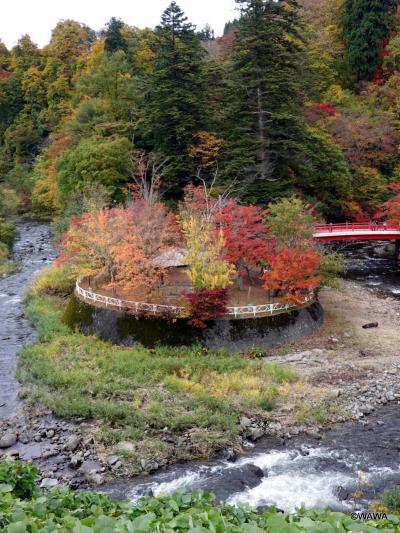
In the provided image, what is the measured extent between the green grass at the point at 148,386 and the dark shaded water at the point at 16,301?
0.86m

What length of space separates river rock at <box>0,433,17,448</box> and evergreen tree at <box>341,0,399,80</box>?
52.7 m

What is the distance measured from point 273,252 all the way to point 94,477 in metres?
15.1

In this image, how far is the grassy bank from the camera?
1773 centimetres

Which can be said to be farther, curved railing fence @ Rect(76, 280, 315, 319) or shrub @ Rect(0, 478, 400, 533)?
curved railing fence @ Rect(76, 280, 315, 319)

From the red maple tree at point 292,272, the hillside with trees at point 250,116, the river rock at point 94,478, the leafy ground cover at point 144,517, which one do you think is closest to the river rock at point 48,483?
the river rock at point 94,478

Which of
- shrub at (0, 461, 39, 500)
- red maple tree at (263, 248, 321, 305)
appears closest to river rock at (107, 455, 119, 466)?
shrub at (0, 461, 39, 500)

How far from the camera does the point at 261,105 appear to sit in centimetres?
3725

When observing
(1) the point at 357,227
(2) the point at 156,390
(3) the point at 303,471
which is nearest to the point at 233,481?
(3) the point at 303,471

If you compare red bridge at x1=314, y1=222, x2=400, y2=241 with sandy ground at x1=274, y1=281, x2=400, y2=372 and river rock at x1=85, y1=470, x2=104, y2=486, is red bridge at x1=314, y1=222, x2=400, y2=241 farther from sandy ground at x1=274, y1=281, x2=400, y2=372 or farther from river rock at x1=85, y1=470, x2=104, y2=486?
river rock at x1=85, y1=470, x2=104, y2=486

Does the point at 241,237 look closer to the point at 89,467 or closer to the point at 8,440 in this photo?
the point at 89,467

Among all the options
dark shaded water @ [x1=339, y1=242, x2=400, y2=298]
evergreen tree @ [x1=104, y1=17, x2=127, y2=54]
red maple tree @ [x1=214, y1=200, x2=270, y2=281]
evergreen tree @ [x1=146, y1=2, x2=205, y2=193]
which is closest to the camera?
red maple tree @ [x1=214, y1=200, x2=270, y2=281]

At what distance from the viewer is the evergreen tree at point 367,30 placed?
5478 cm

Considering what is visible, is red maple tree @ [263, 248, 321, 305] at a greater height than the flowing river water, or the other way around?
red maple tree @ [263, 248, 321, 305]

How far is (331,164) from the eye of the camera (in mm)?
42938
